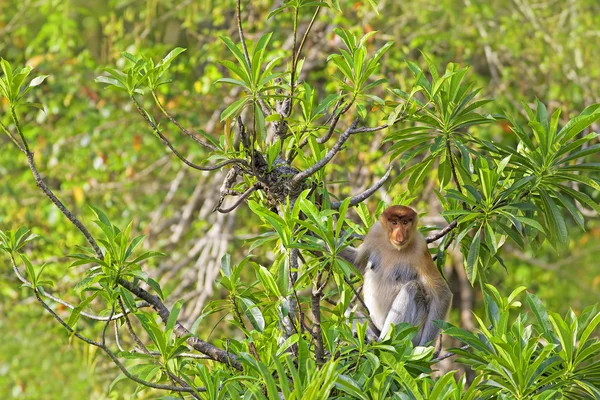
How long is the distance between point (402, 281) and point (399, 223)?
1.23 ft

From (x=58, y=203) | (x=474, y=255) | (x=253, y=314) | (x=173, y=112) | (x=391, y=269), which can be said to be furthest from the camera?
(x=173, y=112)

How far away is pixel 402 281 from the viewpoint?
11.1 ft

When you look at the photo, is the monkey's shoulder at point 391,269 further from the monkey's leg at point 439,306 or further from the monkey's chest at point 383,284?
the monkey's leg at point 439,306

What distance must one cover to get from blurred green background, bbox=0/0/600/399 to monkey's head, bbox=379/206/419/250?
8.66ft

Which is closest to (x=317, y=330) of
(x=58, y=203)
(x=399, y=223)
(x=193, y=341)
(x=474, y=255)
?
(x=193, y=341)

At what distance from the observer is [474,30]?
6.47 meters

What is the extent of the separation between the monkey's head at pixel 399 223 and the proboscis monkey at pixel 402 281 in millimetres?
16

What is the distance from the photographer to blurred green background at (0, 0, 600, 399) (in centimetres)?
620

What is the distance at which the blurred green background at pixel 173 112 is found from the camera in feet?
20.4

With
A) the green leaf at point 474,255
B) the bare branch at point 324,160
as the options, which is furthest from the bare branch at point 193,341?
the green leaf at point 474,255

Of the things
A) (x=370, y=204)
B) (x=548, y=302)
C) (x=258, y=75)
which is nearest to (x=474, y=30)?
(x=370, y=204)

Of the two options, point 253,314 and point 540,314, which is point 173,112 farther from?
point 540,314

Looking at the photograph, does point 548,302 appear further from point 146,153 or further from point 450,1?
point 146,153

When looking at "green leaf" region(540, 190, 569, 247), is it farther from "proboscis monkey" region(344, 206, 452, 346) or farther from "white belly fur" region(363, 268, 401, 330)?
"white belly fur" region(363, 268, 401, 330)
